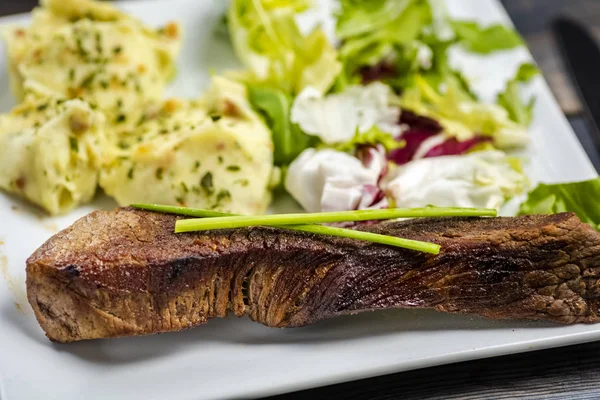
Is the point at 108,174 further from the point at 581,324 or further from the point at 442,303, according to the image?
the point at 581,324

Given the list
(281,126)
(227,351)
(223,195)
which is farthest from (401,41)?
(227,351)

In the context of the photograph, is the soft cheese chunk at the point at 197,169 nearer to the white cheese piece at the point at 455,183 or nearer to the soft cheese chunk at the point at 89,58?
the soft cheese chunk at the point at 89,58

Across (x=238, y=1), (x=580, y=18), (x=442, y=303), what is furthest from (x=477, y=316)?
(x=580, y=18)

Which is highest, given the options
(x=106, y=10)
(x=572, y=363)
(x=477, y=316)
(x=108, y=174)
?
(x=106, y=10)

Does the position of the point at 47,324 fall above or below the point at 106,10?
below

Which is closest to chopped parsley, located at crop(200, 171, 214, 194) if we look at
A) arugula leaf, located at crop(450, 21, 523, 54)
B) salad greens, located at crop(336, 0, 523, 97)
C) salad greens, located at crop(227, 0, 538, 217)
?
salad greens, located at crop(227, 0, 538, 217)

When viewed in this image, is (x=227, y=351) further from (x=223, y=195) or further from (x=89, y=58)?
(x=89, y=58)
